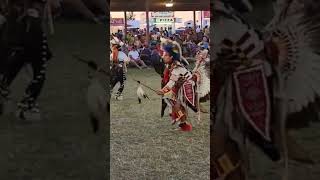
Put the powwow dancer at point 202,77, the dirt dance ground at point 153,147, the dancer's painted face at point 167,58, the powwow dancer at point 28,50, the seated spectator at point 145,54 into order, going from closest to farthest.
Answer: the powwow dancer at point 28,50 → the dirt dance ground at point 153,147 → the dancer's painted face at point 167,58 → the powwow dancer at point 202,77 → the seated spectator at point 145,54

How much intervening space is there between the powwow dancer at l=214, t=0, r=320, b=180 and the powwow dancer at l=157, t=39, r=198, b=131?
260 inches

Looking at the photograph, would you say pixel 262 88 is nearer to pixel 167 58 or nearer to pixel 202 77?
pixel 167 58

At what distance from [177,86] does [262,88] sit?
685 centimetres

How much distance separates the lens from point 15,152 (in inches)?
126

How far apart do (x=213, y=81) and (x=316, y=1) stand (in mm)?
699

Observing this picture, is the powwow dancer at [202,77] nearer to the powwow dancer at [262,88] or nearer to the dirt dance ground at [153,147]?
the dirt dance ground at [153,147]

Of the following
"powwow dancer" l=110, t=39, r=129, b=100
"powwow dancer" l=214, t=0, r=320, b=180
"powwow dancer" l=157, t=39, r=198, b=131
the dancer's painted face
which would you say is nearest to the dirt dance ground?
"powwow dancer" l=157, t=39, r=198, b=131

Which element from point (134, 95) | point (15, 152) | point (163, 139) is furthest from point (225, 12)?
point (134, 95)

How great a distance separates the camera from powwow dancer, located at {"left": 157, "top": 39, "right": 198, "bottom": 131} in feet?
32.7

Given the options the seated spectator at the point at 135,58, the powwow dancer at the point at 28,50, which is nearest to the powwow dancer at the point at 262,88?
the powwow dancer at the point at 28,50

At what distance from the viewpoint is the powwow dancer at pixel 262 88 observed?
3.18 metres

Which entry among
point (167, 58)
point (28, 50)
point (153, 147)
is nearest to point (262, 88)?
point (28, 50)

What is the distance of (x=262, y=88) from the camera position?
323 cm

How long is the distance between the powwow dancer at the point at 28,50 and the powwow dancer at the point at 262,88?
95 centimetres
